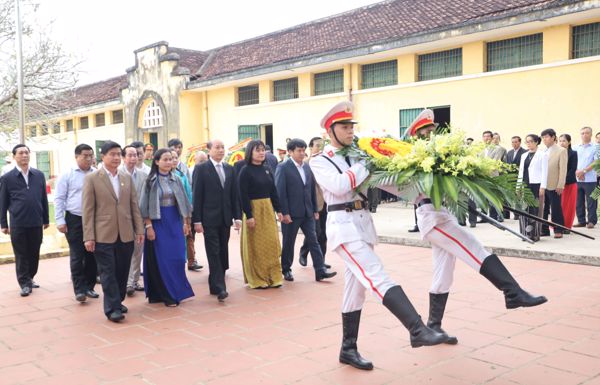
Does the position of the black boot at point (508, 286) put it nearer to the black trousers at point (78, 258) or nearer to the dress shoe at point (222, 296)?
the dress shoe at point (222, 296)

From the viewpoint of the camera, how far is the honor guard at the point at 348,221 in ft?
12.8

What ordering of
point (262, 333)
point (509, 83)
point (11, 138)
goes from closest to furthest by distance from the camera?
point (262, 333) → point (509, 83) → point (11, 138)

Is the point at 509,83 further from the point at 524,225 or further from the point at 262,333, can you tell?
the point at 262,333

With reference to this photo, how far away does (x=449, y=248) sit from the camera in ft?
13.9

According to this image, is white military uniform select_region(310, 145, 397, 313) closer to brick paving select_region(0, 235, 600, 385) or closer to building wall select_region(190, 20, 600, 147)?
brick paving select_region(0, 235, 600, 385)

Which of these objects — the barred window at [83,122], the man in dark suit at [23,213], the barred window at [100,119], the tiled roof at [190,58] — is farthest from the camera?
the barred window at [83,122]

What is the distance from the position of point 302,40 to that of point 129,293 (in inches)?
570

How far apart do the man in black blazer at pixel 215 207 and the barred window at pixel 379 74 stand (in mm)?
10462

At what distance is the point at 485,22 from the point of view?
42.2 feet

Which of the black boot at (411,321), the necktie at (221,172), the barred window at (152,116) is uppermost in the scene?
the barred window at (152,116)

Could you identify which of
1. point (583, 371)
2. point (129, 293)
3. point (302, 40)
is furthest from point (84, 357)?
point (302, 40)

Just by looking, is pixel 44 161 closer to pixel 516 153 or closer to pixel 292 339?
pixel 516 153

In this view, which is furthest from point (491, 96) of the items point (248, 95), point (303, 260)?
point (248, 95)

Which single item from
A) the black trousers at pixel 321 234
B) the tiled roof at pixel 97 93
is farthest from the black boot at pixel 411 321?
the tiled roof at pixel 97 93
